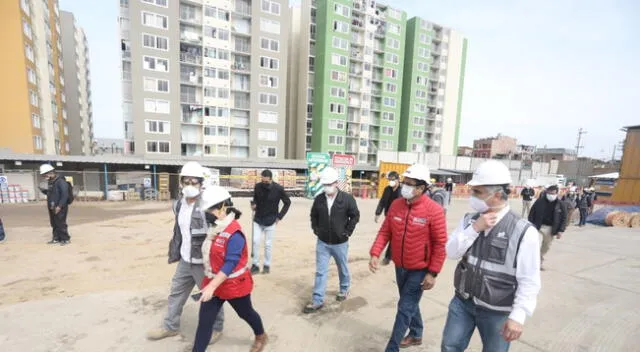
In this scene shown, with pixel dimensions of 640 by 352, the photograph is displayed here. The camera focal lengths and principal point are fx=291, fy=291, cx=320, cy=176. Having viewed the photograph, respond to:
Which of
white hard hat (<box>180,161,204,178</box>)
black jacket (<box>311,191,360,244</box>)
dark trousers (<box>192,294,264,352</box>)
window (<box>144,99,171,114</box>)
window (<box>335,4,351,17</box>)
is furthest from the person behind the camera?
window (<box>335,4,351,17</box>)

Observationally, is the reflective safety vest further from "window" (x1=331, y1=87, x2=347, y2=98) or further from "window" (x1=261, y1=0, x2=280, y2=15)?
"window" (x1=331, y1=87, x2=347, y2=98)

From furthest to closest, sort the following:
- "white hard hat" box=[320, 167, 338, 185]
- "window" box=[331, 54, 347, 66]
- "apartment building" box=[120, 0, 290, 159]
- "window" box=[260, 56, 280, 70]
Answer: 1. "window" box=[331, 54, 347, 66]
2. "window" box=[260, 56, 280, 70]
3. "apartment building" box=[120, 0, 290, 159]
4. "white hard hat" box=[320, 167, 338, 185]

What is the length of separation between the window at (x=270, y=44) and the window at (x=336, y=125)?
36.1ft

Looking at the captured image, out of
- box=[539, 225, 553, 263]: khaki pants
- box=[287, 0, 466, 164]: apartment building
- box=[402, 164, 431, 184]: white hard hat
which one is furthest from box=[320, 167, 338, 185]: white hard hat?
box=[287, 0, 466, 164]: apartment building

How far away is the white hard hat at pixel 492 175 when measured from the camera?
187 cm

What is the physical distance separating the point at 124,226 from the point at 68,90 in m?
55.0

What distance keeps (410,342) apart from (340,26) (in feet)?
131

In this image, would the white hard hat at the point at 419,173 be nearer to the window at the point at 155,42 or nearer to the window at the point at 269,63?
the window at the point at 155,42

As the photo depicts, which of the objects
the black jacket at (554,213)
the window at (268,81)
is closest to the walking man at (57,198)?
the black jacket at (554,213)

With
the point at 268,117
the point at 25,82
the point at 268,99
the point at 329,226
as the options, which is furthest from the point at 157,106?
the point at 329,226

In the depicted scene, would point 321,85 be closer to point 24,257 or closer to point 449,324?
point 24,257

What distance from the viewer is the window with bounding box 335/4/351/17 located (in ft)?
120

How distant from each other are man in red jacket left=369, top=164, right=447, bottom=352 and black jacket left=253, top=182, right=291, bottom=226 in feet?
8.52

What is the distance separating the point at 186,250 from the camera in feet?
9.75
